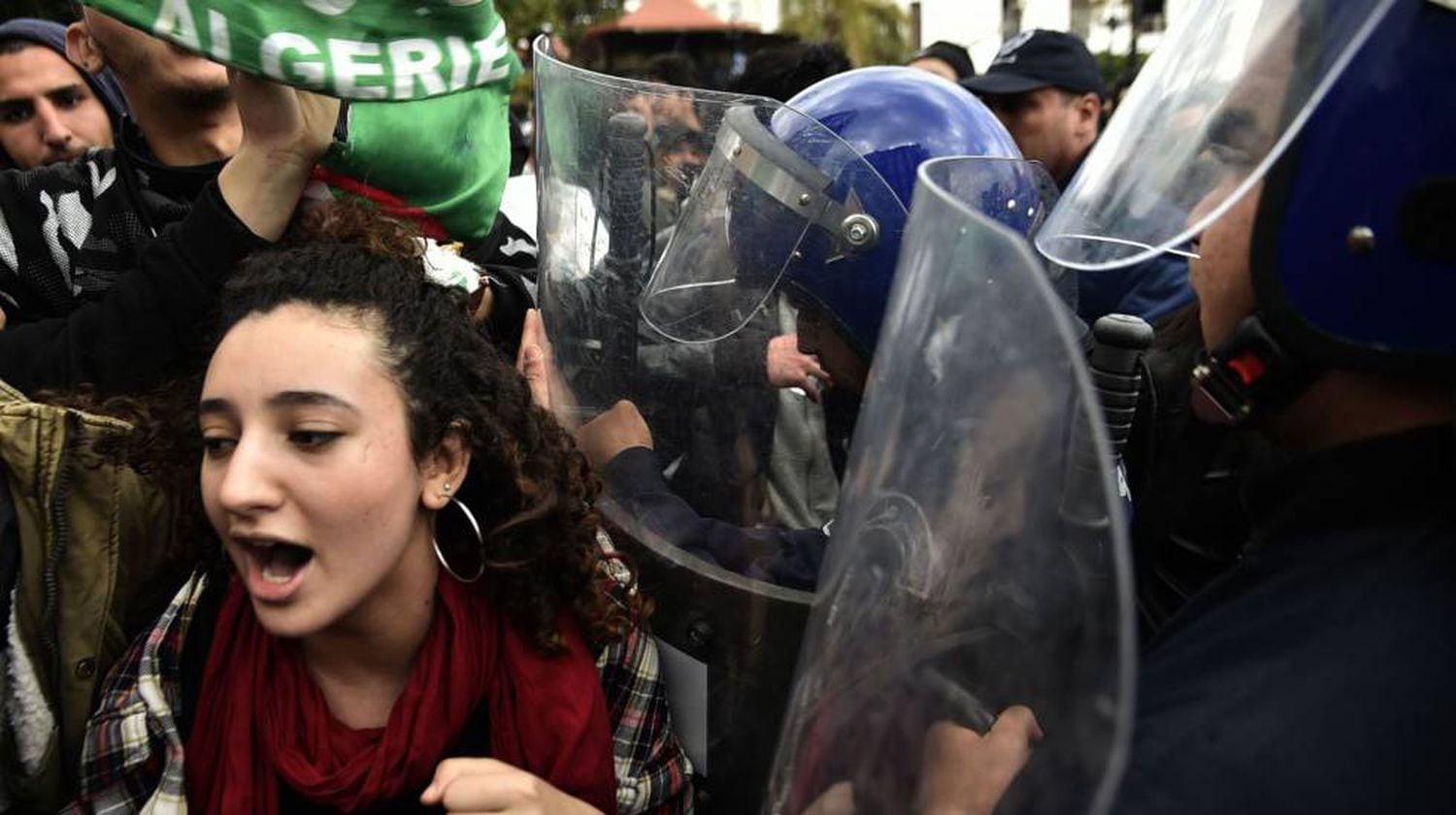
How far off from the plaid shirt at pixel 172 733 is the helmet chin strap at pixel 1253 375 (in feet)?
2.95

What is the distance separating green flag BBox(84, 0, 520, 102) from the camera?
1311 millimetres

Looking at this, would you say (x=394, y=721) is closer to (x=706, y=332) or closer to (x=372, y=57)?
(x=706, y=332)

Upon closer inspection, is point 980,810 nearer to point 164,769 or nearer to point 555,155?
point 164,769

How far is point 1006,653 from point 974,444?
165mm

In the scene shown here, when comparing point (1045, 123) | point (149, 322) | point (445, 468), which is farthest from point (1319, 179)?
point (1045, 123)

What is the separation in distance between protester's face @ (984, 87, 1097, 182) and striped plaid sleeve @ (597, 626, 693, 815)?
3891 mm

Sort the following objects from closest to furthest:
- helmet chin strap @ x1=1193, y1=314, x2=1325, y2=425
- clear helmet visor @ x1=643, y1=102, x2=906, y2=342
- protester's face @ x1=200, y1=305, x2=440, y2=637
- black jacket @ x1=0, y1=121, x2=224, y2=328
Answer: helmet chin strap @ x1=1193, y1=314, x2=1325, y2=425, protester's face @ x1=200, y1=305, x2=440, y2=637, clear helmet visor @ x1=643, y1=102, x2=906, y2=342, black jacket @ x1=0, y1=121, x2=224, y2=328

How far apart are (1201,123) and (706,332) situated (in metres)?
0.79

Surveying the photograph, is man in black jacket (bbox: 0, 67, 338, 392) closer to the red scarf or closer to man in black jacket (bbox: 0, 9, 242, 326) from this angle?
man in black jacket (bbox: 0, 9, 242, 326)

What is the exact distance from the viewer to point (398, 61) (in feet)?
4.63

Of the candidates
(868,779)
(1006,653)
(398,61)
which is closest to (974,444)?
(1006,653)

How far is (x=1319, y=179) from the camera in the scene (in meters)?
1.14

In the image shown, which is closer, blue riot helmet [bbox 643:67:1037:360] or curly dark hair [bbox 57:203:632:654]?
curly dark hair [bbox 57:203:632:654]

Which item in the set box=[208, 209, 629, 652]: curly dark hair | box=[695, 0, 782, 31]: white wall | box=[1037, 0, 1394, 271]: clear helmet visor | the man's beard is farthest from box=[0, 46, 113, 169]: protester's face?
box=[695, 0, 782, 31]: white wall
